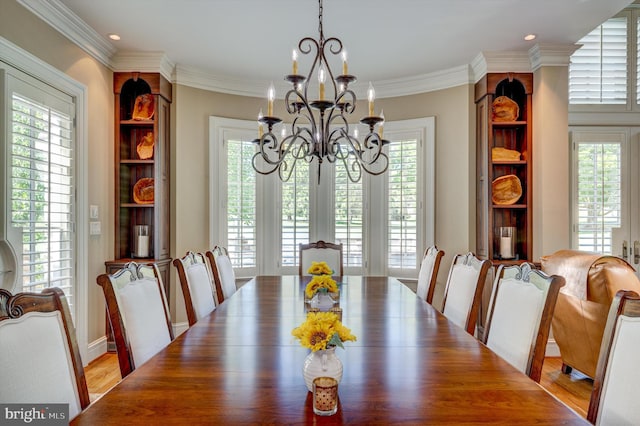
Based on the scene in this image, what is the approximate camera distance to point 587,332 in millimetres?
2615

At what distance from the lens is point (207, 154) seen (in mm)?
4211

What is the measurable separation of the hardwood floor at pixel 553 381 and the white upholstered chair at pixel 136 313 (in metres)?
1.31

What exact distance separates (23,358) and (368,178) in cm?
384

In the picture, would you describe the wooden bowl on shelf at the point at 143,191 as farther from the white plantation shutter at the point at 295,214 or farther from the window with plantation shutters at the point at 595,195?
the window with plantation shutters at the point at 595,195

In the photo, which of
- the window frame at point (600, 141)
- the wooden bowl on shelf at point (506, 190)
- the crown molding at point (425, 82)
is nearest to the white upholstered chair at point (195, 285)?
the wooden bowl on shelf at point (506, 190)

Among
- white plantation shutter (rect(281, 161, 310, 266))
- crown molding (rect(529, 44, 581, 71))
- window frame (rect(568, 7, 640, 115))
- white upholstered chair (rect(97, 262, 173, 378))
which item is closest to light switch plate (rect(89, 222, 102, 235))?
white upholstered chair (rect(97, 262, 173, 378))

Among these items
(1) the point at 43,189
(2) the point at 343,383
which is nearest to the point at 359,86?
(1) the point at 43,189

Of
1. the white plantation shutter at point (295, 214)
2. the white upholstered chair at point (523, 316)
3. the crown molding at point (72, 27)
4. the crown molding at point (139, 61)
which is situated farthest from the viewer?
the white plantation shutter at point (295, 214)

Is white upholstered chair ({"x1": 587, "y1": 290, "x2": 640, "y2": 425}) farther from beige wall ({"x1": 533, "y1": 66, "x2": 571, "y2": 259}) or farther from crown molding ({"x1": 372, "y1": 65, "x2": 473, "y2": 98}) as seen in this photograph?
crown molding ({"x1": 372, "y1": 65, "x2": 473, "y2": 98})

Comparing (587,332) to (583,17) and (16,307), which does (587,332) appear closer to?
(583,17)

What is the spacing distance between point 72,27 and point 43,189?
1.27 metres

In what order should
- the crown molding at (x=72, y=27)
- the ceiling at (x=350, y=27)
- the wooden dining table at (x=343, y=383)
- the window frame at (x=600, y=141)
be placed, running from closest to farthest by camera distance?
1. the wooden dining table at (x=343, y=383)
2. the crown molding at (x=72, y=27)
3. the ceiling at (x=350, y=27)
4. the window frame at (x=600, y=141)

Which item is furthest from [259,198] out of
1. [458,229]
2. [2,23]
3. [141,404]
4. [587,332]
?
[141,404]

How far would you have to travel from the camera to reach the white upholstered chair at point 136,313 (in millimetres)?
1504
